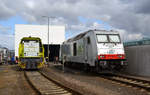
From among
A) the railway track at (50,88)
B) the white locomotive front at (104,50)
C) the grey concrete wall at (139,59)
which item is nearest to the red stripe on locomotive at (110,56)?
the white locomotive front at (104,50)

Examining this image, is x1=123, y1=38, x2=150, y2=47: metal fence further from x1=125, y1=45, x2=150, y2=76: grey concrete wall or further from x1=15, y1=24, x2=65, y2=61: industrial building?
x1=15, y1=24, x2=65, y2=61: industrial building

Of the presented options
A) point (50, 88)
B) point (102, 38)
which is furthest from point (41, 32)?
point (50, 88)

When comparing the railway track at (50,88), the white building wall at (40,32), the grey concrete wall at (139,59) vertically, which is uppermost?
the white building wall at (40,32)

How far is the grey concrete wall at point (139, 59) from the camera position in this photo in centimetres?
1391

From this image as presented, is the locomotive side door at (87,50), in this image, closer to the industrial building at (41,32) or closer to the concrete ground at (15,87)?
the concrete ground at (15,87)

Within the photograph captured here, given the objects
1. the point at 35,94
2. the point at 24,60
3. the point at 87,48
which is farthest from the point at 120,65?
the point at 24,60

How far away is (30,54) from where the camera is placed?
2008 centimetres

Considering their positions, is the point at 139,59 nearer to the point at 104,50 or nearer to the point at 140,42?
the point at 140,42

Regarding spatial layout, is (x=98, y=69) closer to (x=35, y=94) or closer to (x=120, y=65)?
(x=120, y=65)

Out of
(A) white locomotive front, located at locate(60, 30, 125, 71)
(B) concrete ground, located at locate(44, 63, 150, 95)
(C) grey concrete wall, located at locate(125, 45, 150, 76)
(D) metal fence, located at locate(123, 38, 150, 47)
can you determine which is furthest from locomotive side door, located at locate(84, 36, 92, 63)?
(D) metal fence, located at locate(123, 38, 150, 47)

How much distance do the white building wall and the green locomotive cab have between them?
25.6 m

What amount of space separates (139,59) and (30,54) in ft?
35.7

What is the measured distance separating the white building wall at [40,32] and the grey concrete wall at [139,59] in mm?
33924

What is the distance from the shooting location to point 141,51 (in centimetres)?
1457
